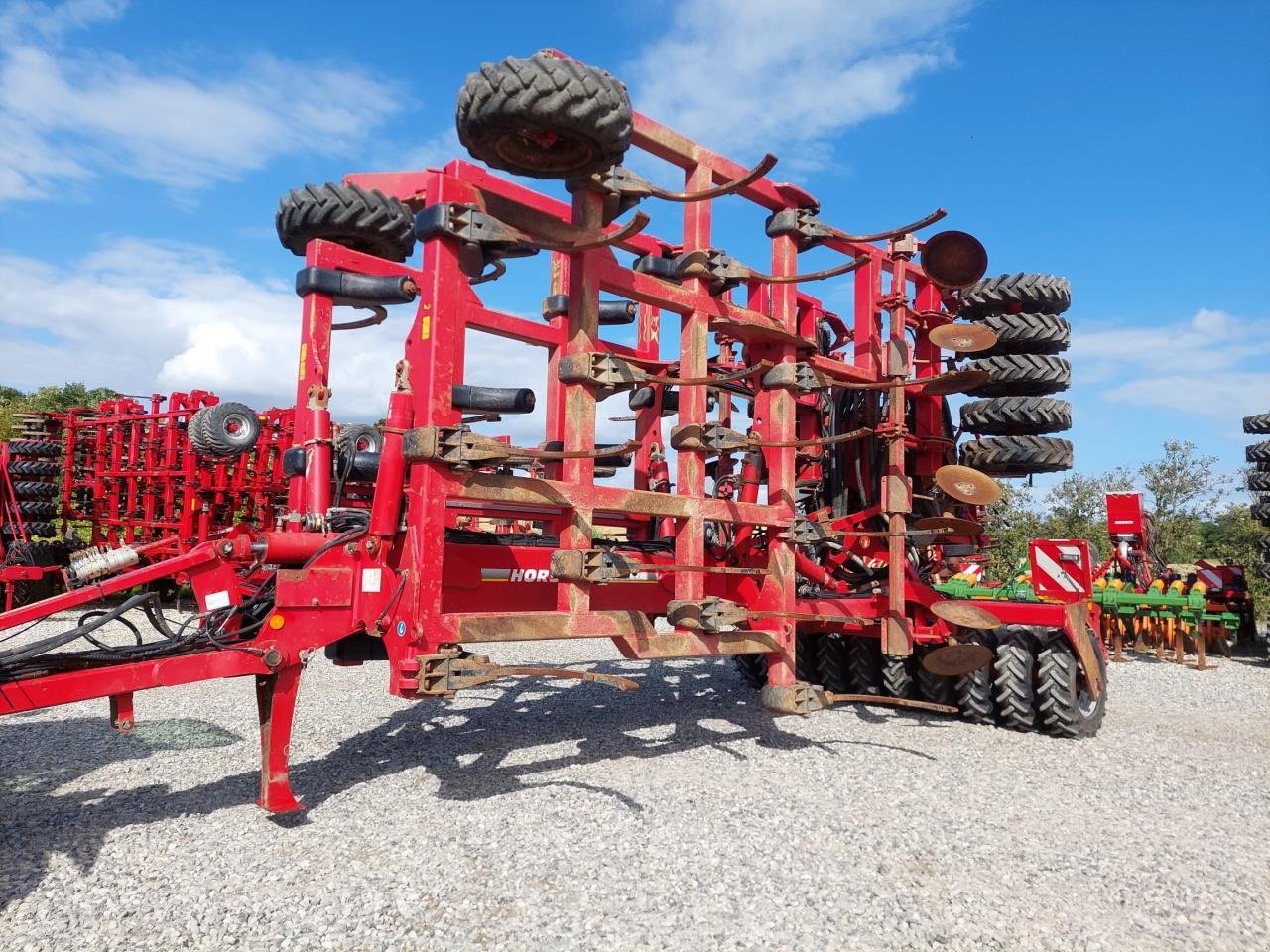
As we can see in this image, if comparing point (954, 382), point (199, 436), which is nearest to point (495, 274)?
point (954, 382)

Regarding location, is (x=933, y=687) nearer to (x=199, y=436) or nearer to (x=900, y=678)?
(x=900, y=678)

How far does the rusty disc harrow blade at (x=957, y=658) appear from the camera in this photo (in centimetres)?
520

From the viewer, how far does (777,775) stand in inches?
187

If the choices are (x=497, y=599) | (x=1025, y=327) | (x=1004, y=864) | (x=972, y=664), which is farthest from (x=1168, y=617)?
(x=497, y=599)

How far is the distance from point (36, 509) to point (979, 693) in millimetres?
12498

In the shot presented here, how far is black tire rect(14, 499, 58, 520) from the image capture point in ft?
40.5

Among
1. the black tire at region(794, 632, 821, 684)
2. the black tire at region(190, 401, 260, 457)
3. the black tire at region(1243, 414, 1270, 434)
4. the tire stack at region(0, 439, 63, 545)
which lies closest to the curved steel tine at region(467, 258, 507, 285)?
the black tire at region(794, 632, 821, 684)

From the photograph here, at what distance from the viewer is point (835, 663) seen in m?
6.98

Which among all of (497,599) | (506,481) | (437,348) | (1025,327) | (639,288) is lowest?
(497,599)

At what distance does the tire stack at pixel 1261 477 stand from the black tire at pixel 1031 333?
22.9 ft

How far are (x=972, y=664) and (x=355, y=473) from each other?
3803 mm

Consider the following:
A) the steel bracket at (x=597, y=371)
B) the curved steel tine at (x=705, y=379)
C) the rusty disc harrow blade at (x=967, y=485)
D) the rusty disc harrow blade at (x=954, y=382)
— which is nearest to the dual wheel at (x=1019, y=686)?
the rusty disc harrow blade at (x=967, y=485)

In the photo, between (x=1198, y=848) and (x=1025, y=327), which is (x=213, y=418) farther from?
(x=1198, y=848)

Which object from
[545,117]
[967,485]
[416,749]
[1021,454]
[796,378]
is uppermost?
[545,117]
